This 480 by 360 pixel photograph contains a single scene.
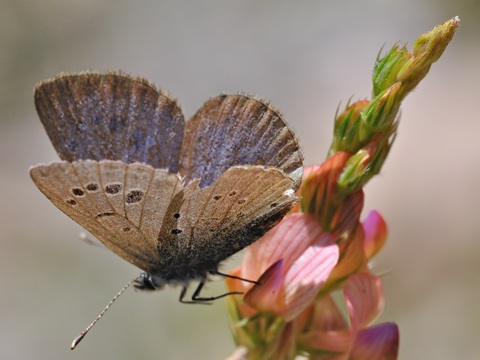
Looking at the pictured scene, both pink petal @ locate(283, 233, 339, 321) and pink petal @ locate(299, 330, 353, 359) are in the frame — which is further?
pink petal @ locate(299, 330, 353, 359)

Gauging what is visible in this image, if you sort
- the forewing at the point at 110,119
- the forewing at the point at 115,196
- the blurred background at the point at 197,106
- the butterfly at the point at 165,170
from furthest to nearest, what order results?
the blurred background at the point at 197,106 < the forewing at the point at 110,119 < the butterfly at the point at 165,170 < the forewing at the point at 115,196

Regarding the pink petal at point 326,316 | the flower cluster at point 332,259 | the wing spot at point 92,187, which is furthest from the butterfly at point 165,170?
the pink petal at point 326,316

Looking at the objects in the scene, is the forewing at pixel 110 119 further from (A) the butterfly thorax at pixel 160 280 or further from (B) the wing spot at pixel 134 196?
(A) the butterfly thorax at pixel 160 280

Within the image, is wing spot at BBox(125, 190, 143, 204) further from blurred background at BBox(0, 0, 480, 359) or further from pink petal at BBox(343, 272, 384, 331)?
blurred background at BBox(0, 0, 480, 359)

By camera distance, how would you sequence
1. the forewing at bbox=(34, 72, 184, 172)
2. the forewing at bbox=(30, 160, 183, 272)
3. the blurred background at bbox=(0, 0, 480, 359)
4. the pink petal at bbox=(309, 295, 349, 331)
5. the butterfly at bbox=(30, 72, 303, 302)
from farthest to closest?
1. the blurred background at bbox=(0, 0, 480, 359)
2. the pink petal at bbox=(309, 295, 349, 331)
3. the forewing at bbox=(34, 72, 184, 172)
4. the butterfly at bbox=(30, 72, 303, 302)
5. the forewing at bbox=(30, 160, 183, 272)

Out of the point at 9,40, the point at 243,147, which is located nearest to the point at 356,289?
the point at 243,147

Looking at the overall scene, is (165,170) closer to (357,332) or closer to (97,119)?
(97,119)

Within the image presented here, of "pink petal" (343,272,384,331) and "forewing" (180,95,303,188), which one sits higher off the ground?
"forewing" (180,95,303,188)

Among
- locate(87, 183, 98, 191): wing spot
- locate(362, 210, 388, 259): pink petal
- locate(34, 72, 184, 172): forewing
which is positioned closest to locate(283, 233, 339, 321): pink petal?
locate(362, 210, 388, 259): pink petal

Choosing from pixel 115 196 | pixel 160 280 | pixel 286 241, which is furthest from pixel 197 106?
pixel 115 196
